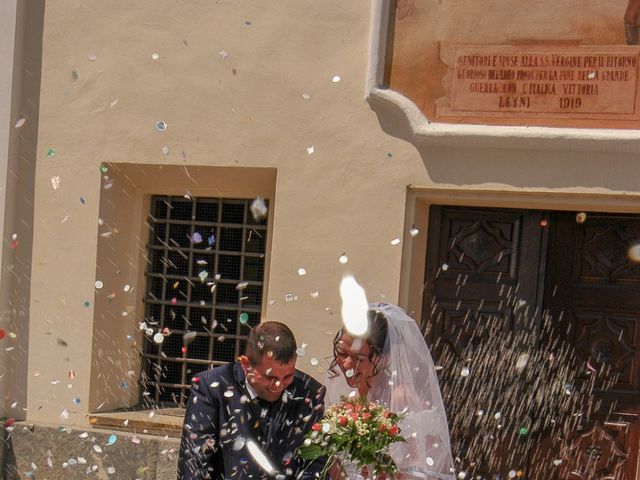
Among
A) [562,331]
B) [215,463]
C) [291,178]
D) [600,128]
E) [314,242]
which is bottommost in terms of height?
[215,463]

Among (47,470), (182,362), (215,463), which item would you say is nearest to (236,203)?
(182,362)

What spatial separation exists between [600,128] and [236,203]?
8.93 ft

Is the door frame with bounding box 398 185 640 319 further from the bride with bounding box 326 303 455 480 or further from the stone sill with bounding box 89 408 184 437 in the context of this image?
the stone sill with bounding box 89 408 184 437

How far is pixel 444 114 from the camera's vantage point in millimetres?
6398

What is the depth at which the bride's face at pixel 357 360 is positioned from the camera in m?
4.57

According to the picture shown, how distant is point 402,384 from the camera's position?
455 centimetres

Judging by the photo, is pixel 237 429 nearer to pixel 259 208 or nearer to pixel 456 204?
pixel 456 204

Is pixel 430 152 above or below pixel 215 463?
above

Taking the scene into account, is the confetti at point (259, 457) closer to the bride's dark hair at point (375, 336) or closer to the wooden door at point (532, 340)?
the bride's dark hair at point (375, 336)

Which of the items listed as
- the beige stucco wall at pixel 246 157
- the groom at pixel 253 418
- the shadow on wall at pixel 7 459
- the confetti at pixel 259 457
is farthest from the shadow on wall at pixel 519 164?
the shadow on wall at pixel 7 459

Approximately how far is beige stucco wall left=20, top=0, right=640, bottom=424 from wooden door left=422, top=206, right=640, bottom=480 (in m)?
0.28

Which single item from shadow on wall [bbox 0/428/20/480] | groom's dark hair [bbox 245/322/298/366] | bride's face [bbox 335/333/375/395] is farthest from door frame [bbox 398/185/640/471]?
shadow on wall [bbox 0/428/20/480]

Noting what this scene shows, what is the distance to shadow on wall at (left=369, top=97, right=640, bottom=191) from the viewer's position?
20.2 feet

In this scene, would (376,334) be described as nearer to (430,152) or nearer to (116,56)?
(430,152)
